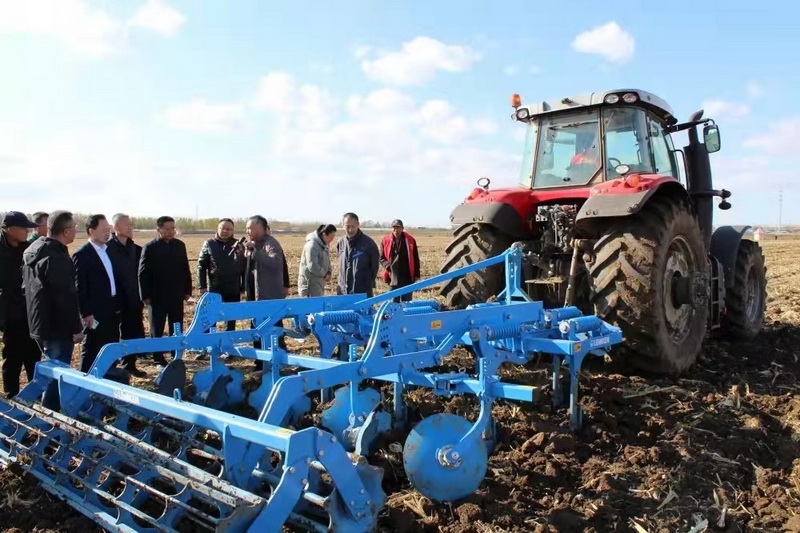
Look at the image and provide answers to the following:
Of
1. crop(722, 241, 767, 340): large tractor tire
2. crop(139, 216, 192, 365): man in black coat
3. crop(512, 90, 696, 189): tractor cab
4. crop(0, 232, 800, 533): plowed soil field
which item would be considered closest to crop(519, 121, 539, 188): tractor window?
crop(512, 90, 696, 189): tractor cab

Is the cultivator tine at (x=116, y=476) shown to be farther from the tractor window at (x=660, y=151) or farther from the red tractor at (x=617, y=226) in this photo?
the tractor window at (x=660, y=151)

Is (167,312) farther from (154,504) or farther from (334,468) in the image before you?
(334,468)

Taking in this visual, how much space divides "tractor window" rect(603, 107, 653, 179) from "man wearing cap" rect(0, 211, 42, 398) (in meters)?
4.75

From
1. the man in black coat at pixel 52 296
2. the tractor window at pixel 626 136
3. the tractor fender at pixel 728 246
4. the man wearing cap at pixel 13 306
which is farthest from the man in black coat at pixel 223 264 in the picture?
the tractor fender at pixel 728 246

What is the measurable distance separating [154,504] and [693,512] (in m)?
2.60

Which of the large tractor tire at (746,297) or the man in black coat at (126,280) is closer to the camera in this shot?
the man in black coat at (126,280)

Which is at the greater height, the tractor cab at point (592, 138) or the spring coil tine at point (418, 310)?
the tractor cab at point (592, 138)

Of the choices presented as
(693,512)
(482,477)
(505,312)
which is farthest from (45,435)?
(693,512)

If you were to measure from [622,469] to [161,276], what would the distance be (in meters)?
4.45

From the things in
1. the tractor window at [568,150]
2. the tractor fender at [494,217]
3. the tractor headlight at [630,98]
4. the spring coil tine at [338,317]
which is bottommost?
the spring coil tine at [338,317]

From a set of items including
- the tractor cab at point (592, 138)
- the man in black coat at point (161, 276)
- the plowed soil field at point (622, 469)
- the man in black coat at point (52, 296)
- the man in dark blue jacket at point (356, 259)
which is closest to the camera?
the plowed soil field at point (622, 469)

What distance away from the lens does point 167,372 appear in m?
4.09

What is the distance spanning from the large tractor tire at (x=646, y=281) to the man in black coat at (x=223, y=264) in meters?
3.25

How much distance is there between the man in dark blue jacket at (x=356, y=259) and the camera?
6594 millimetres
